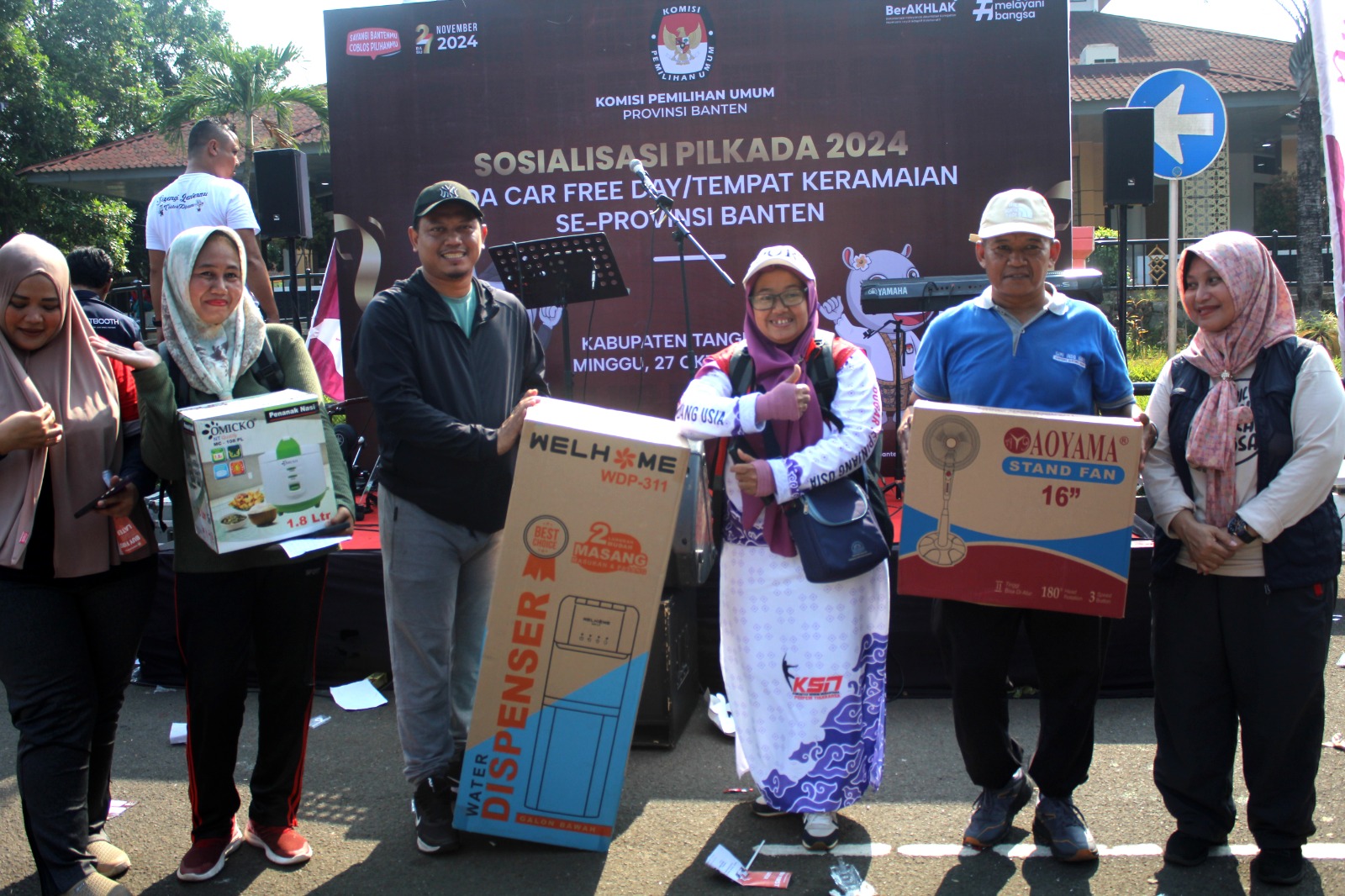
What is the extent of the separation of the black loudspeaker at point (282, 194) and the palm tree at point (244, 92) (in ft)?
40.8

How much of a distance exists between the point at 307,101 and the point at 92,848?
59.0 feet

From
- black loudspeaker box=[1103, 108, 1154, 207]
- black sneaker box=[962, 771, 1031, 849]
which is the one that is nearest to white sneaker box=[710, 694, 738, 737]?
black sneaker box=[962, 771, 1031, 849]

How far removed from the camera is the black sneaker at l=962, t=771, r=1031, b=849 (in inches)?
112

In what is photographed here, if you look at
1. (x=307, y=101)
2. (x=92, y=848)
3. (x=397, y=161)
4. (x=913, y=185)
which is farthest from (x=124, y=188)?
(x=92, y=848)

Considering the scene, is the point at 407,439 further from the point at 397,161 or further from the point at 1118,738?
the point at 397,161

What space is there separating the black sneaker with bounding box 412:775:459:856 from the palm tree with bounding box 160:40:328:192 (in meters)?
17.7

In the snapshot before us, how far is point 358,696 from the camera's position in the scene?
427 cm

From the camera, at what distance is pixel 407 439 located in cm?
280

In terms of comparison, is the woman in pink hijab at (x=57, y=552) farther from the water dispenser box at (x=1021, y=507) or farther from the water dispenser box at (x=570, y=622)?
the water dispenser box at (x=1021, y=507)

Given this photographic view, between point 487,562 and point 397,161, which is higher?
point 397,161

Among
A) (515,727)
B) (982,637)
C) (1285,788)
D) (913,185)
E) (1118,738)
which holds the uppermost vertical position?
(913,185)

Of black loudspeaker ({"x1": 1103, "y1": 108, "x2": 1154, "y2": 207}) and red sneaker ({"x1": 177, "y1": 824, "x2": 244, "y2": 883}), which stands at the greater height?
black loudspeaker ({"x1": 1103, "y1": 108, "x2": 1154, "y2": 207})

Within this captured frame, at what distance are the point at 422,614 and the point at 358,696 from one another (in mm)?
1621

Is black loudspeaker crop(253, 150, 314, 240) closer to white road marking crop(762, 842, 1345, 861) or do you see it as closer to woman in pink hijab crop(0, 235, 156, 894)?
woman in pink hijab crop(0, 235, 156, 894)
